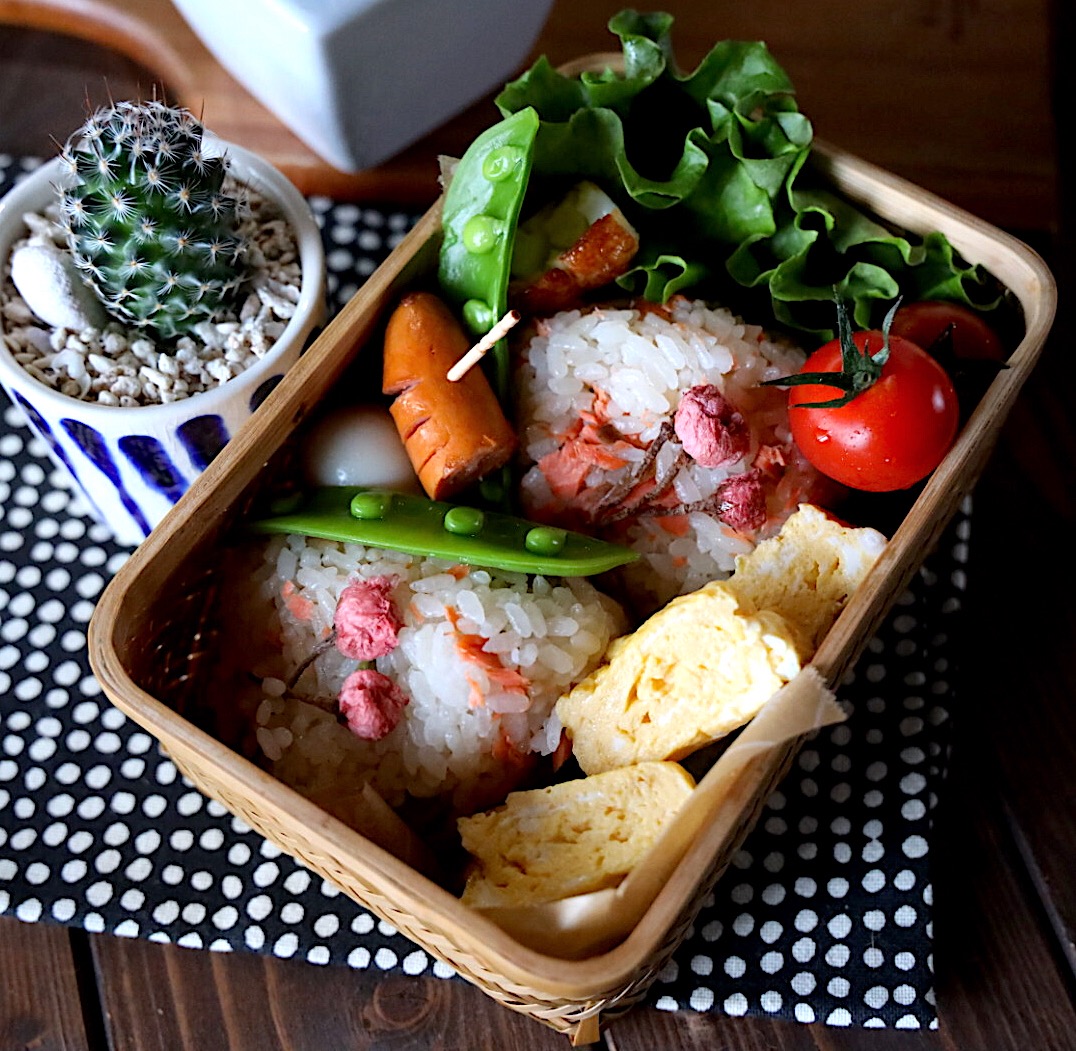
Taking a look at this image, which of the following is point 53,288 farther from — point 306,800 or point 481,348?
point 306,800

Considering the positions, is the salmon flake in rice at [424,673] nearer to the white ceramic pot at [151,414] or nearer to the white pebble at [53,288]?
the white ceramic pot at [151,414]

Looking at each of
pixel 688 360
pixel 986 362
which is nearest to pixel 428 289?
pixel 688 360

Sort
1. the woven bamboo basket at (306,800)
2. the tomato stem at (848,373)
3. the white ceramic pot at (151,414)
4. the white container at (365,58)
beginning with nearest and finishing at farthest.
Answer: the woven bamboo basket at (306,800), the tomato stem at (848,373), the white ceramic pot at (151,414), the white container at (365,58)

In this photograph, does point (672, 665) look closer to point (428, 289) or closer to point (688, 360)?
point (688, 360)

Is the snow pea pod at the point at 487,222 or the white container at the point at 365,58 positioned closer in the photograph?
the snow pea pod at the point at 487,222

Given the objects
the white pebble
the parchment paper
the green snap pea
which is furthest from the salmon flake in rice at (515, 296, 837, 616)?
the white pebble

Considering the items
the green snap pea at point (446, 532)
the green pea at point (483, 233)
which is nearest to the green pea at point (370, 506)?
the green snap pea at point (446, 532)

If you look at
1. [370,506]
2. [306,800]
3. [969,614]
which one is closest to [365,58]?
[370,506]
